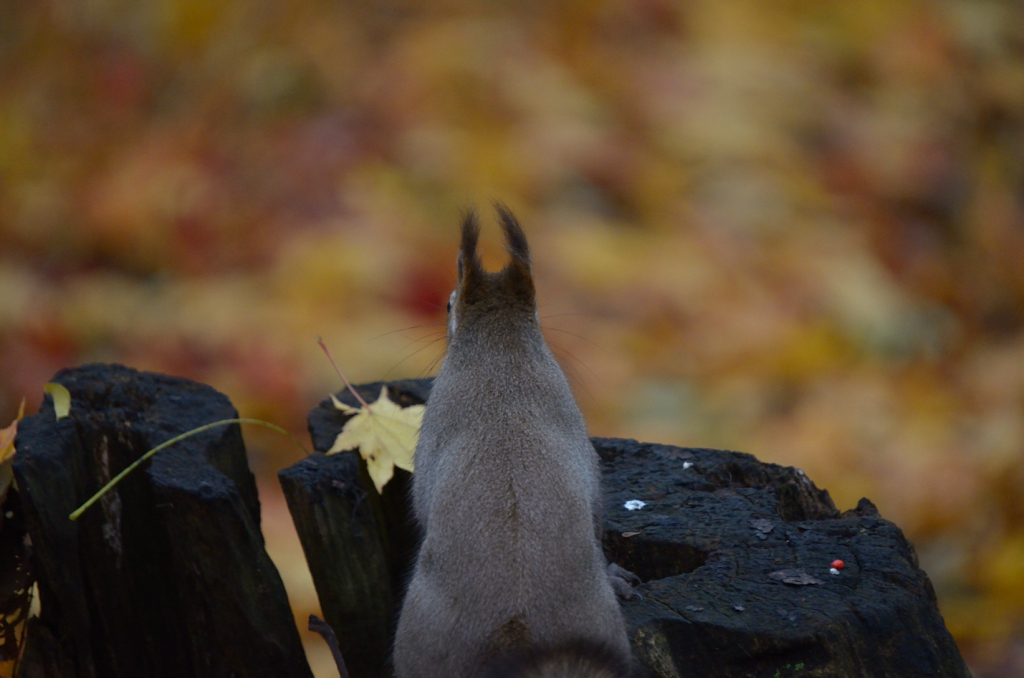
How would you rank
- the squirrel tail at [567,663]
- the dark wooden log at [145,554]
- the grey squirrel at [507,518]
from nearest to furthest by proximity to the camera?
the squirrel tail at [567,663] → the grey squirrel at [507,518] → the dark wooden log at [145,554]

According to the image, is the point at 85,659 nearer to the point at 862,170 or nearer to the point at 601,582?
the point at 601,582

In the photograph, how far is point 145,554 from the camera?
84.9 inches

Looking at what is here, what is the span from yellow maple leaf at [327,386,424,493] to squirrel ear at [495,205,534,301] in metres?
0.38

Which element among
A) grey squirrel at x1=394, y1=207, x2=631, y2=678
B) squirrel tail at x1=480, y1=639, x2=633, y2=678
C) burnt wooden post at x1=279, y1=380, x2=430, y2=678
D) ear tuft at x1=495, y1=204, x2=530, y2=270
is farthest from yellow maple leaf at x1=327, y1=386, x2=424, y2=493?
squirrel tail at x1=480, y1=639, x2=633, y2=678

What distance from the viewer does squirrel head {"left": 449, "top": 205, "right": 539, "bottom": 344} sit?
2062mm

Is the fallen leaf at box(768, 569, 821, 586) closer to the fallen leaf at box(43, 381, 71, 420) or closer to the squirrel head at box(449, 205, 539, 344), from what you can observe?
the squirrel head at box(449, 205, 539, 344)

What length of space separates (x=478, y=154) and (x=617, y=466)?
6.67ft

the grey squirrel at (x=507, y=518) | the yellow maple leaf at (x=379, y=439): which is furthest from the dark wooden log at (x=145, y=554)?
the grey squirrel at (x=507, y=518)

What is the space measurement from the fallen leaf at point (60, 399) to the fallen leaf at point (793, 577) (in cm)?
141

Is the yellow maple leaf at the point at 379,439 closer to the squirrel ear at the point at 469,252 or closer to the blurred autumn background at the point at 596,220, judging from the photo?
the squirrel ear at the point at 469,252

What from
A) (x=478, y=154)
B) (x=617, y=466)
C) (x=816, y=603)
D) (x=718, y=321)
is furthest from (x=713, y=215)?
(x=816, y=603)

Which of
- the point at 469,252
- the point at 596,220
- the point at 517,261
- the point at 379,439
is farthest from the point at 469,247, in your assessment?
the point at 596,220

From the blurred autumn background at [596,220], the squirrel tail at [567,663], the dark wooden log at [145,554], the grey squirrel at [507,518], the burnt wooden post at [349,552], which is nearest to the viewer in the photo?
the squirrel tail at [567,663]

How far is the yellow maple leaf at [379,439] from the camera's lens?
2.27 meters
